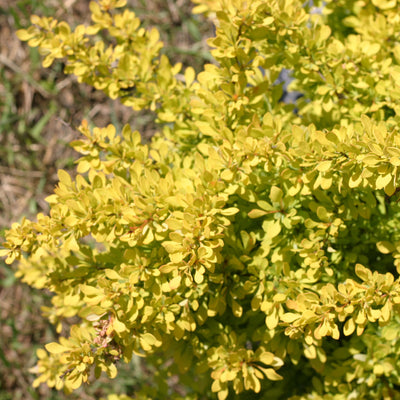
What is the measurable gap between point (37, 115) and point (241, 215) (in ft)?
9.18

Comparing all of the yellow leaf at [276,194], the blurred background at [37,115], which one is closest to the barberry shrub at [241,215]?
the yellow leaf at [276,194]

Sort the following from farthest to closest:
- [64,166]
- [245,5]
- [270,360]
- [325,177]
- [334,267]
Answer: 1. [64,166]
2. [334,267]
3. [270,360]
4. [245,5]
5. [325,177]

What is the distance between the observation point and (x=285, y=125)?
1921mm

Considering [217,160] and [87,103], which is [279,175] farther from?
[87,103]

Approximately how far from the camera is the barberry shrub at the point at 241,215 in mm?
1365

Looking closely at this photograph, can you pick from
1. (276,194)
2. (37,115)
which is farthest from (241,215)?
(37,115)

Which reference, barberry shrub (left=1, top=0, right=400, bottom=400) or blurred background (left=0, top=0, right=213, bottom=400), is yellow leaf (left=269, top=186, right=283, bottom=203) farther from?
blurred background (left=0, top=0, right=213, bottom=400)

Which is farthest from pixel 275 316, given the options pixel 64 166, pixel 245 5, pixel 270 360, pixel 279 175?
pixel 64 166

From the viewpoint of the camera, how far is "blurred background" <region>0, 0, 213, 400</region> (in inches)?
142

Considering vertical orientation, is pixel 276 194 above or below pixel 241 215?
above

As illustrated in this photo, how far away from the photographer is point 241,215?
1.73 metres

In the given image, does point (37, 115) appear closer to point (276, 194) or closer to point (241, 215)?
point (241, 215)

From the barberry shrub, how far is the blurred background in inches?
71.8

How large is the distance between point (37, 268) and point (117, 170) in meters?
0.72
